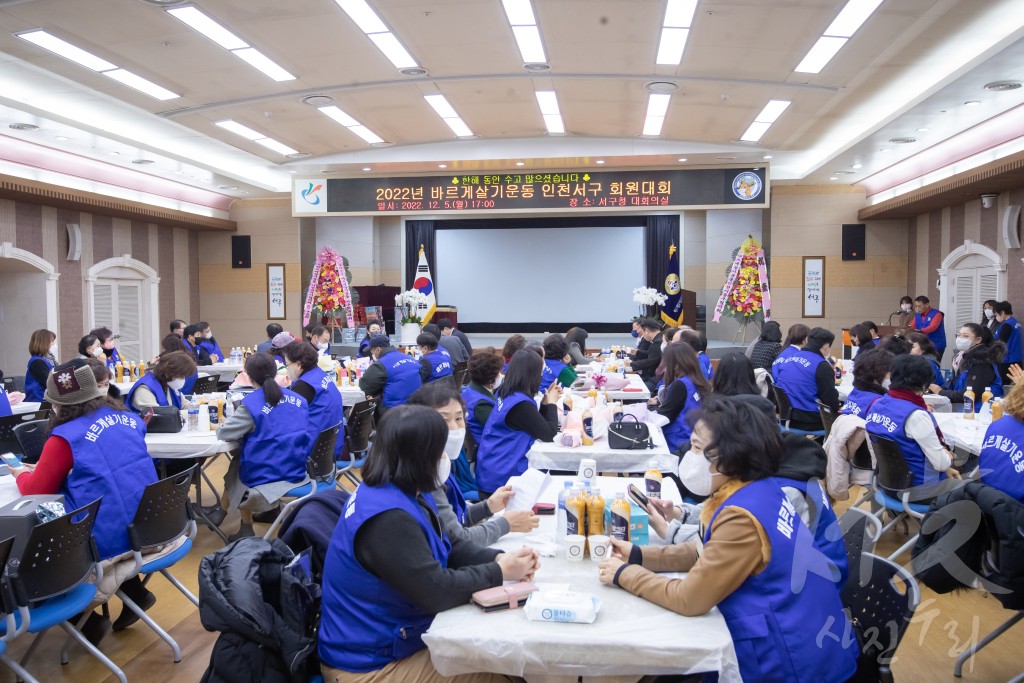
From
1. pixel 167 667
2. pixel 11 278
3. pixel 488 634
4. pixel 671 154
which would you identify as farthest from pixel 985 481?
pixel 11 278

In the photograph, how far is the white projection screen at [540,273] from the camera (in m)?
15.9

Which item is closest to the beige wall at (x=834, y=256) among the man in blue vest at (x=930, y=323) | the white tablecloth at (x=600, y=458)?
the man in blue vest at (x=930, y=323)

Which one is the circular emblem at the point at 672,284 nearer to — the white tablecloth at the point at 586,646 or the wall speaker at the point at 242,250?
the wall speaker at the point at 242,250

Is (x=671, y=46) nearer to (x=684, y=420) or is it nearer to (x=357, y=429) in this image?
(x=684, y=420)

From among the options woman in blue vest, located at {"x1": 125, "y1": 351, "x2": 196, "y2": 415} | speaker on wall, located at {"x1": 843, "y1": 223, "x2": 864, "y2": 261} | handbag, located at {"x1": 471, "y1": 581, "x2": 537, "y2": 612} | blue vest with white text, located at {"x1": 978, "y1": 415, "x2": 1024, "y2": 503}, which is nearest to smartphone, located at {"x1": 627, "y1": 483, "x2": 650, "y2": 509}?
handbag, located at {"x1": 471, "y1": 581, "x2": 537, "y2": 612}

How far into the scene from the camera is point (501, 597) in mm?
2154

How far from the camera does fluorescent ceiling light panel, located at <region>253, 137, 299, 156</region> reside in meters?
10.6

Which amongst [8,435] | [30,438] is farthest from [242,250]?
[30,438]

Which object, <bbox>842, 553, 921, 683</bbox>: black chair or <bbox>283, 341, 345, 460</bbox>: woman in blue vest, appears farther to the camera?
<bbox>283, 341, 345, 460</bbox>: woman in blue vest

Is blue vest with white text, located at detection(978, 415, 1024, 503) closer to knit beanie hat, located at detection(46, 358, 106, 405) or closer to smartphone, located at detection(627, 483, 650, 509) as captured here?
smartphone, located at detection(627, 483, 650, 509)

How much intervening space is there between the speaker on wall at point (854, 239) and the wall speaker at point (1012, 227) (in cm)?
347

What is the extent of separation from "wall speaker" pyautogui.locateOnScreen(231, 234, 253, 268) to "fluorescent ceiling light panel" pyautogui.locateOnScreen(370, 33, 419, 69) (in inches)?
307

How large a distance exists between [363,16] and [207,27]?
1350 millimetres

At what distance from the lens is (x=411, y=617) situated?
2.16 meters
